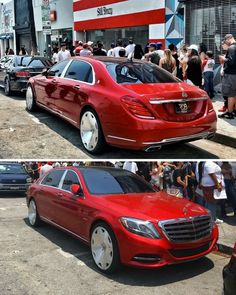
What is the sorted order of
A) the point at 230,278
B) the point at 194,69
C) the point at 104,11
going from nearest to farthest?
1. the point at 230,278
2. the point at 194,69
3. the point at 104,11

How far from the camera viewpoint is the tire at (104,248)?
518 cm

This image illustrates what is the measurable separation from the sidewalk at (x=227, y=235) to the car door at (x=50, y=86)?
3.74 metres

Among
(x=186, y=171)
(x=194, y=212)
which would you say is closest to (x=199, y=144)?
(x=186, y=171)

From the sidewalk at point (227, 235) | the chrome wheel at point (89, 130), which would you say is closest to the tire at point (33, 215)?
the chrome wheel at point (89, 130)

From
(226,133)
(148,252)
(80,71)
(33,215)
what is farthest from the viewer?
(33,215)

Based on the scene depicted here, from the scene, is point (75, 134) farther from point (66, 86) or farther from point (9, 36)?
point (9, 36)

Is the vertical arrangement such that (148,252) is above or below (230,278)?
below

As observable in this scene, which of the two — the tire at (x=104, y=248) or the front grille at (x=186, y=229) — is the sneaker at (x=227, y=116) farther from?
the tire at (x=104, y=248)

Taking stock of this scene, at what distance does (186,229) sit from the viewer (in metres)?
5.31

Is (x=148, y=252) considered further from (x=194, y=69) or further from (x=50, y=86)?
(x=194, y=69)

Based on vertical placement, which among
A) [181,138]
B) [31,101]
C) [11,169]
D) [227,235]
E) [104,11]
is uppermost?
[104,11]

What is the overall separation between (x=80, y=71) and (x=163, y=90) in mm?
1809

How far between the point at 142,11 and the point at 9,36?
30.1 metres

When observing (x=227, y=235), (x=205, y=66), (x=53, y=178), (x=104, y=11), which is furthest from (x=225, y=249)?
(x=104, y=11)
